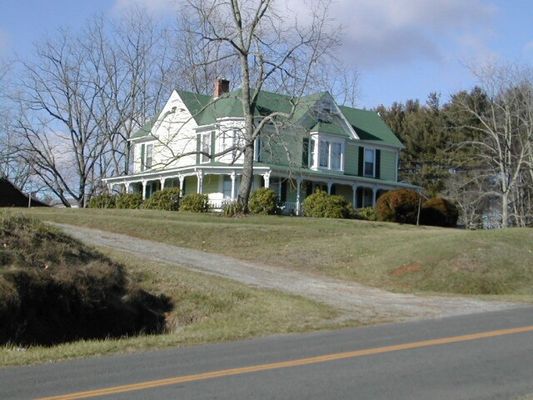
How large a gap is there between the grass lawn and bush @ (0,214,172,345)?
26.9ft

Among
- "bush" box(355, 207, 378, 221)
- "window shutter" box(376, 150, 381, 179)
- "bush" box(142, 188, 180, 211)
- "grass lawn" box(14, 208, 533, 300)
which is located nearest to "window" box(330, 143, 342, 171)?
"window shutter" box(376, 150, 381, 179)

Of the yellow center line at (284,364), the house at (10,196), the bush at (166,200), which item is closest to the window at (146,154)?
the house at (10,196)

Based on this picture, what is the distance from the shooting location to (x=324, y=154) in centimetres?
4803

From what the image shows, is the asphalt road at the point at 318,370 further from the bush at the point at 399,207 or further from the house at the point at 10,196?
the house at the point at 10,196

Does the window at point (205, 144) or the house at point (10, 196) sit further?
the house at point (10, 196)

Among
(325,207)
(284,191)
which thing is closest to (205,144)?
(284,191)

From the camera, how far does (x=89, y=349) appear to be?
40.3 feet

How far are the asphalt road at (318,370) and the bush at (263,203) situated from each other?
84.5ft

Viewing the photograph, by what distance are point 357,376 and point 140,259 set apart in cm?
1402

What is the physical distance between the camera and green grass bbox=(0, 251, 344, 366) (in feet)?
40.8

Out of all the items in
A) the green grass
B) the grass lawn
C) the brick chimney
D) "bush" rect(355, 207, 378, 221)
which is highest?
the brick chimney

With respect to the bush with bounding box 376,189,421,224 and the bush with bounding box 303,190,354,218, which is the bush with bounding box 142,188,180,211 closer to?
the bush with bounding box 303,190,354,218

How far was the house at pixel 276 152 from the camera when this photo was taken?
44.9 m

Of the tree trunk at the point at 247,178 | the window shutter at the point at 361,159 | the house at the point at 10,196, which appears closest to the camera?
the tree trunk at the point at 247,178
